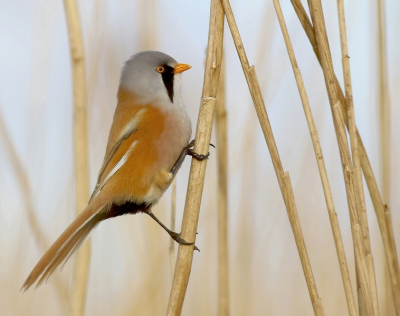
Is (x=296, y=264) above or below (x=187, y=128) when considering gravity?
below

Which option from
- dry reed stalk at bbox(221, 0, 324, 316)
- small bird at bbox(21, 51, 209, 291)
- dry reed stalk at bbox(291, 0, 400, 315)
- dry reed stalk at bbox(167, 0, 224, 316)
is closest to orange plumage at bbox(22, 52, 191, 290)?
small bird at bbox(21, 51, 209, 291)

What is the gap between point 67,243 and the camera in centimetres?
149

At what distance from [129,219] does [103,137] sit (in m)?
0.46

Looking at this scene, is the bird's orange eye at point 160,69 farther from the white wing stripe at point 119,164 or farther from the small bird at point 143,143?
the white wing stripe at point 119,164

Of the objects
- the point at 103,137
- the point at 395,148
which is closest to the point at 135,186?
the point at 103,137

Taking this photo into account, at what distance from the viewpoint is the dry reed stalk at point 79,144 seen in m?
1.69

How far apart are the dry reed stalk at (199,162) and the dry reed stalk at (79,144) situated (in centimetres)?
52

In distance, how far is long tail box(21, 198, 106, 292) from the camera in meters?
1.38

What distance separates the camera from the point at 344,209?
8.51 ft

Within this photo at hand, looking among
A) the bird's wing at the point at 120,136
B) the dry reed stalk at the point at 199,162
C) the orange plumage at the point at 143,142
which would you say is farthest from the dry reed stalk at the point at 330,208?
the bird's wing at the point at 120,136

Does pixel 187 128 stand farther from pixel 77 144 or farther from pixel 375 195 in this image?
pixel 375 195

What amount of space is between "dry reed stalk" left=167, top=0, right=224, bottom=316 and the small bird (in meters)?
0.32

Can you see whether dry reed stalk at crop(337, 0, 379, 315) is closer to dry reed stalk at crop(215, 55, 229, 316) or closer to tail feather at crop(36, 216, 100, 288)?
dry reed stalk at crop(215, 55, 229, 316)

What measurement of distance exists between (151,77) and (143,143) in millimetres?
302
